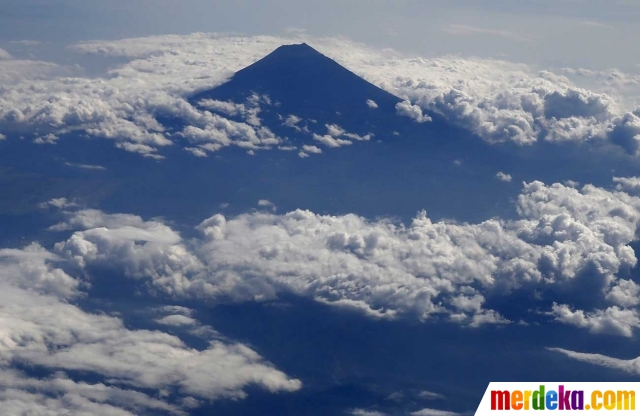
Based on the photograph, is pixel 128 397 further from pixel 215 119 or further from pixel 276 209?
pixel 215 119

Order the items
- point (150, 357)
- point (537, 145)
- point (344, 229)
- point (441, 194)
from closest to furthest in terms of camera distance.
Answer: point (150, 357) → point (344, 229) → point (441, 194) → point (537, 145)

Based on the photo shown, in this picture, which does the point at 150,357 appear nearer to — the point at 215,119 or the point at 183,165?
the point at 183,165

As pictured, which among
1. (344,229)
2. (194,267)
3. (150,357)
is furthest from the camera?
(344,229)

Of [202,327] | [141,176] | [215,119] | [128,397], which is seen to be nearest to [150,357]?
[128,397]

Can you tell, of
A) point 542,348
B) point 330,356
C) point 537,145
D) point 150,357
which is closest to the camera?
point 150,357

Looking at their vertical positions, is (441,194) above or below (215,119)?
below

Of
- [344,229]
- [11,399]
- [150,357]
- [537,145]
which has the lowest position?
[11,399]

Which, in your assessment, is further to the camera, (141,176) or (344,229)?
(141,176)

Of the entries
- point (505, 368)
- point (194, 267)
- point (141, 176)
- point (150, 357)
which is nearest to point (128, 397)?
point (150, 357)

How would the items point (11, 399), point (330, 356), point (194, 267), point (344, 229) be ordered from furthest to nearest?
point (344, 229) < point (194, 267) < point (330, 356) < point (11, 399)
